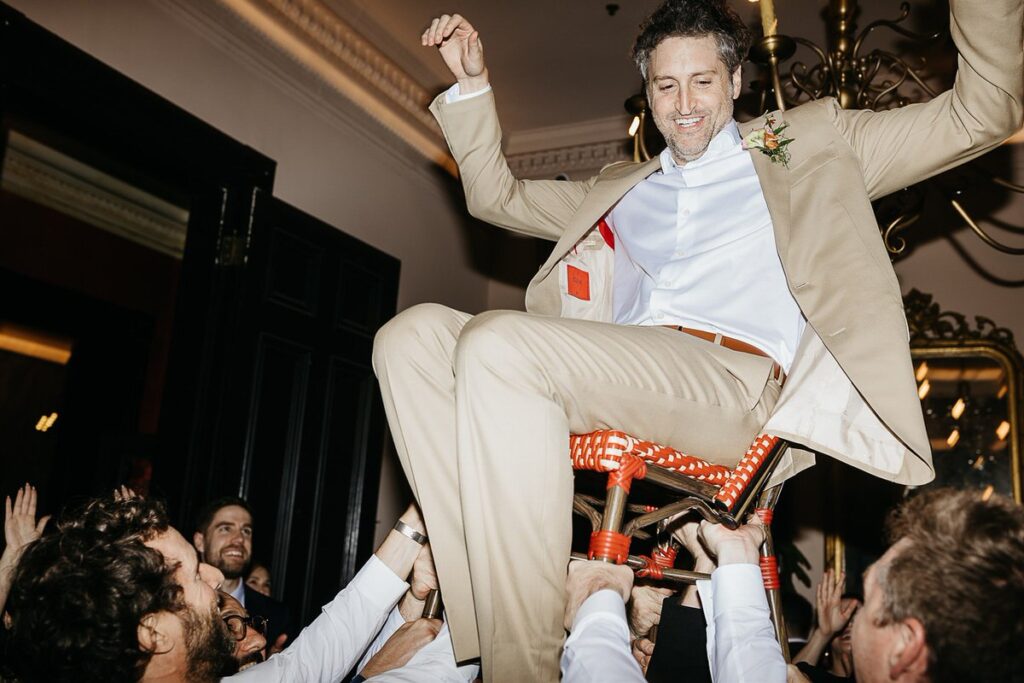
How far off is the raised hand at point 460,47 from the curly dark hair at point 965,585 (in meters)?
1.15

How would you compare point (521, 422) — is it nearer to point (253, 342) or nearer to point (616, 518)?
point (616, 518)

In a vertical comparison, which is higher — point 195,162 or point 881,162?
point 195,162

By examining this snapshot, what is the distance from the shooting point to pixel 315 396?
189 inches

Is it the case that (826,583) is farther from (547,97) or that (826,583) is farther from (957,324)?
(547,97)

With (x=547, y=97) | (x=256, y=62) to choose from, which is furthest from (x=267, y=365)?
(x=547, y=97)

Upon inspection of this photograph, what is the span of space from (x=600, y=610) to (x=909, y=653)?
0.45m

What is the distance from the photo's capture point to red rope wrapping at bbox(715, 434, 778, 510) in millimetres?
1595

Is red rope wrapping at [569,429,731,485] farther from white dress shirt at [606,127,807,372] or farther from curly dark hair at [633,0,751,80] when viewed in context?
curly dark hair at [633,0,751,80]

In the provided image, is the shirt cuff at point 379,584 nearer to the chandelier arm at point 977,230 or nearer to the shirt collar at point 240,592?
the shirt collar at point 240,592

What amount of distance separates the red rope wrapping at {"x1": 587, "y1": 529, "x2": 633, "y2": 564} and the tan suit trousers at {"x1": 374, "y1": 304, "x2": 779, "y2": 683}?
0.14m

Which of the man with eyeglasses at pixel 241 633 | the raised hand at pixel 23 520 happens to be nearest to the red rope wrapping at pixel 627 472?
the man with eyeglasses at pixel 241 633

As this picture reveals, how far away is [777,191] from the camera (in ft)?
5.56

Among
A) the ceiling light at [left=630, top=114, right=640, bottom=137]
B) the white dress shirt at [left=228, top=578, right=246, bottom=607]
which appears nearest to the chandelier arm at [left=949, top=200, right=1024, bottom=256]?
the ceiling light at [left=630, top=114, right=640, bottom=137]

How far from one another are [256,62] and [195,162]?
82 centimetres
